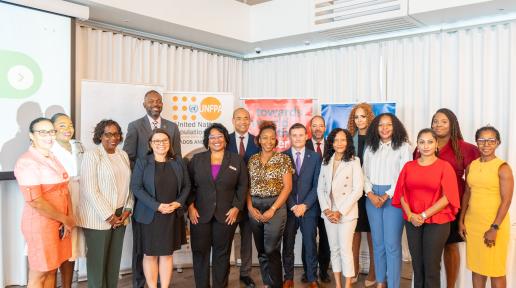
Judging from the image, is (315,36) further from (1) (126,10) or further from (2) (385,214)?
(2) (385,214)

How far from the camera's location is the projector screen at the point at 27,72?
363 cm

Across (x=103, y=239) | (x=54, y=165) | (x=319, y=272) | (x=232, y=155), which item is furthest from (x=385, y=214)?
(x=54, y=165)

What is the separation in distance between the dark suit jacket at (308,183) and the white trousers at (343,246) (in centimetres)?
23

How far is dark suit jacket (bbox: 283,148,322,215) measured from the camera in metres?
3.62

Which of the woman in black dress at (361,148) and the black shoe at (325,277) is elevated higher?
the woman in black dress at (361,148)

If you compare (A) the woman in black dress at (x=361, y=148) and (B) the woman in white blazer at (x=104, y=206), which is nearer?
(B) the woman in white blazer at (x=104, y=206)

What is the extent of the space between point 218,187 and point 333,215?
1002 millimetres

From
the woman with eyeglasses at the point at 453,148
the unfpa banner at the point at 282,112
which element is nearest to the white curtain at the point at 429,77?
the woman with eyeglasses at the point at 453,148

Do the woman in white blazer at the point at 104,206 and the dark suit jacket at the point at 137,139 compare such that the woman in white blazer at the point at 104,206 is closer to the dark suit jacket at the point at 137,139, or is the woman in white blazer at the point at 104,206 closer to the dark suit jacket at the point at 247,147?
the dark suit jacket at the point at 137,139

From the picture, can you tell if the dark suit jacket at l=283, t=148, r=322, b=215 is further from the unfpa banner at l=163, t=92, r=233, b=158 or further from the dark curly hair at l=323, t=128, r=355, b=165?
the unfpa banner at l=163, t=92, r=233, b=158

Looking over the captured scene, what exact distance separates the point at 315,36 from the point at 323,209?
2.62m

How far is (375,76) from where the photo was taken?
17.1ft

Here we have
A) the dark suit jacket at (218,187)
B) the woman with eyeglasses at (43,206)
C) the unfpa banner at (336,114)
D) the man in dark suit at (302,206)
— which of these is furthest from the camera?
the unfpa banner at (336,114)

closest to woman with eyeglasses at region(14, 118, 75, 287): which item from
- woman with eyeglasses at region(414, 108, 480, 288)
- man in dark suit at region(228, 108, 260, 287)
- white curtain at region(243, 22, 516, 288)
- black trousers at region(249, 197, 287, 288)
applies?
black trousers at region(249, 197, 287, 288)
